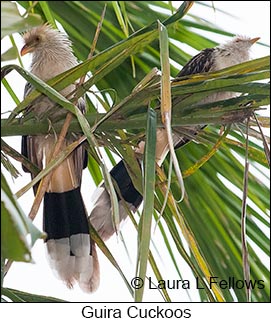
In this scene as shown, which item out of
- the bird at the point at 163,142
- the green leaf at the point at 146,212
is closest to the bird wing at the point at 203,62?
the bird at the point at 163,142

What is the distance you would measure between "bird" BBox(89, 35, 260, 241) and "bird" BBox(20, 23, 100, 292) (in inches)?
1.5

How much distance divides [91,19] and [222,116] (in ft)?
2.69

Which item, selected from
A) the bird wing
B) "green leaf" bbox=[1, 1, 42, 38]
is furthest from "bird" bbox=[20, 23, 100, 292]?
"green leaf" bbox=[1, 1, 42, 38]

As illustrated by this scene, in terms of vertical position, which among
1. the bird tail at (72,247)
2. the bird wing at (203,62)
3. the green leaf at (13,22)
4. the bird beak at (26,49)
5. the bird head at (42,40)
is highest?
the bird head at (42,40)

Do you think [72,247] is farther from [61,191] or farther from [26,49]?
[26,49]

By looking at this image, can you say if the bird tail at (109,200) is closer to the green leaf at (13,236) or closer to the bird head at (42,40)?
the bird head at (42,40)

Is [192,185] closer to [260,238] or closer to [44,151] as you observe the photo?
[260,238]

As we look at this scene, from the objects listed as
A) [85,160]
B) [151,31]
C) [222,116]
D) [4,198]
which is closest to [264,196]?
[85,160]

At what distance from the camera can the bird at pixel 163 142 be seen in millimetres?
1420

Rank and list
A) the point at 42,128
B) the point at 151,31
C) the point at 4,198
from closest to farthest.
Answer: the point at 4,198 → the point at 151,31 → the point at 42,128

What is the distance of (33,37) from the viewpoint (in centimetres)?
175

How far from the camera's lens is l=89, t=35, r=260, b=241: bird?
4.66ft

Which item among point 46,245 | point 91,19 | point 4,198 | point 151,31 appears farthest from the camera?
point 91,19

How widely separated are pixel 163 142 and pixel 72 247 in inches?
20.6
